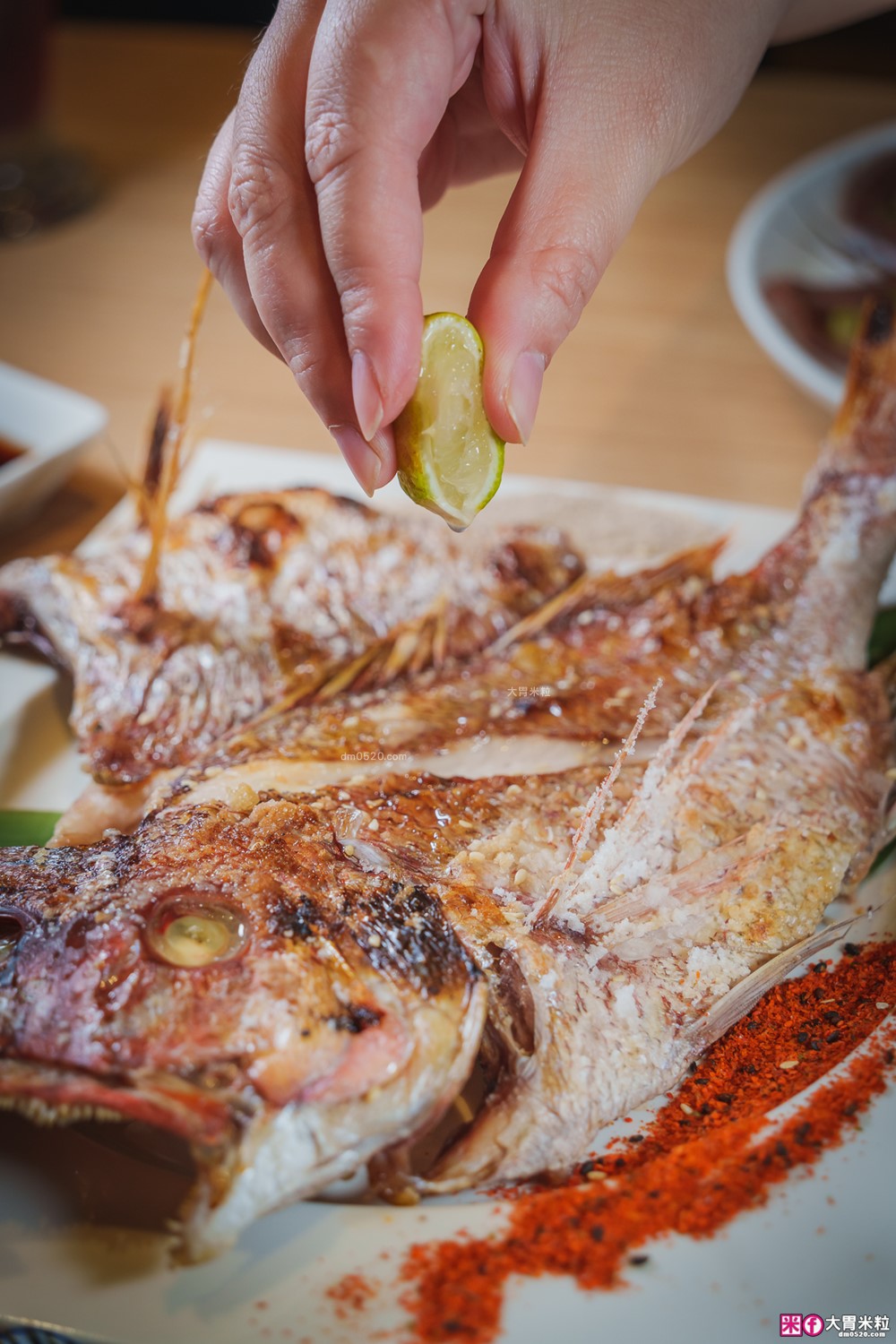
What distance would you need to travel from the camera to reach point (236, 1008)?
3.36ft

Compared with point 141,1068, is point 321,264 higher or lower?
higher

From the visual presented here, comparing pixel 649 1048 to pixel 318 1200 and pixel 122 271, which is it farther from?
pixel 122 271

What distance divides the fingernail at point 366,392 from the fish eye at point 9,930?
565 millimetres

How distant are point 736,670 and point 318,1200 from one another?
3.03 feet

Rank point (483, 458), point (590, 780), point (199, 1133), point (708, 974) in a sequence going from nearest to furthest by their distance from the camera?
point (199, 1133), point (483, 458), point (708, 974), point (590, 780)

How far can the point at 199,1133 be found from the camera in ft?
3.17

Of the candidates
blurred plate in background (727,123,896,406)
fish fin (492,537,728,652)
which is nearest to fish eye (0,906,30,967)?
fish fin (492,537,728,652)

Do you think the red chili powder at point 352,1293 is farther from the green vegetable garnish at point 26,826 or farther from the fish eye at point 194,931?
the green vegetable garnish at point 26,826

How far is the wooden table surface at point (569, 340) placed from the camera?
255 cm

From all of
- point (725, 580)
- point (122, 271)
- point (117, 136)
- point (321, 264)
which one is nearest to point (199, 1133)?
point (321, 264)

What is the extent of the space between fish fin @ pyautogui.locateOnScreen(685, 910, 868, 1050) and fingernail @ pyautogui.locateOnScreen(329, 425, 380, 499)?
0.66 m

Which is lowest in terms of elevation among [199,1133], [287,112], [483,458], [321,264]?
[199,1133]

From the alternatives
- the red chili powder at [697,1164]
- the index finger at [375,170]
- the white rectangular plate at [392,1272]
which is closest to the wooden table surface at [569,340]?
the index finger at [375,170]

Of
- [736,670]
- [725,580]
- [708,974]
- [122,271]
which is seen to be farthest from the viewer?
[122,271]
